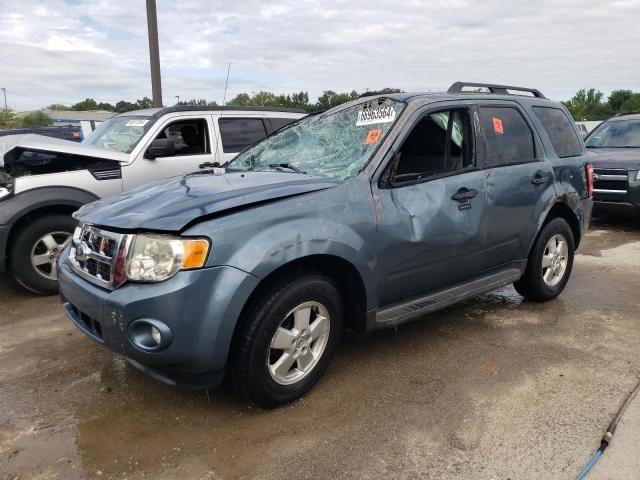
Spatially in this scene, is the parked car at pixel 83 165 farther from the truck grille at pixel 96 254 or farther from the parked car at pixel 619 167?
the parked car at pixel 619 167

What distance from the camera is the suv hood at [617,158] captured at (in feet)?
26.6

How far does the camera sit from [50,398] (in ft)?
10.3

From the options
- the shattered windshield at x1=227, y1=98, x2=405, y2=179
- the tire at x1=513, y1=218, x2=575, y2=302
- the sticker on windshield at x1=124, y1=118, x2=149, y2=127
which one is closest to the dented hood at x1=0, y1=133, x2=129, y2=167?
the sticker on windshield at x1=124, y1=118, x2=149, y2=127

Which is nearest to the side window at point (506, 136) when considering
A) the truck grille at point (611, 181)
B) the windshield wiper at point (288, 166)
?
the windshield wiper at point (288, 166)

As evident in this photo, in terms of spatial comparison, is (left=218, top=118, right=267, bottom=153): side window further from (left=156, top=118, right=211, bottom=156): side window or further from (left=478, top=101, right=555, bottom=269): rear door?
(left=478, top=101, right=555, bottom=269): rear door

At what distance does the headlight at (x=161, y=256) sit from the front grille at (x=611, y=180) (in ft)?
25.1

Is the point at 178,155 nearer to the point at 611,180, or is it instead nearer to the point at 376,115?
the point at 376,115

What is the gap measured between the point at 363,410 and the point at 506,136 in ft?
8.10

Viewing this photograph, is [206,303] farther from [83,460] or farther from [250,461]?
[83,460]

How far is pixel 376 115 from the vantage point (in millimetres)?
3652

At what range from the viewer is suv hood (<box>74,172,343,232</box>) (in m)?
2.66

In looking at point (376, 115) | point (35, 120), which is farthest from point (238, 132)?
point (35, 120)

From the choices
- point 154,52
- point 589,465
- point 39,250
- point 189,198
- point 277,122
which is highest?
point 154,52

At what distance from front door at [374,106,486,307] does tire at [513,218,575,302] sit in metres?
0.87
